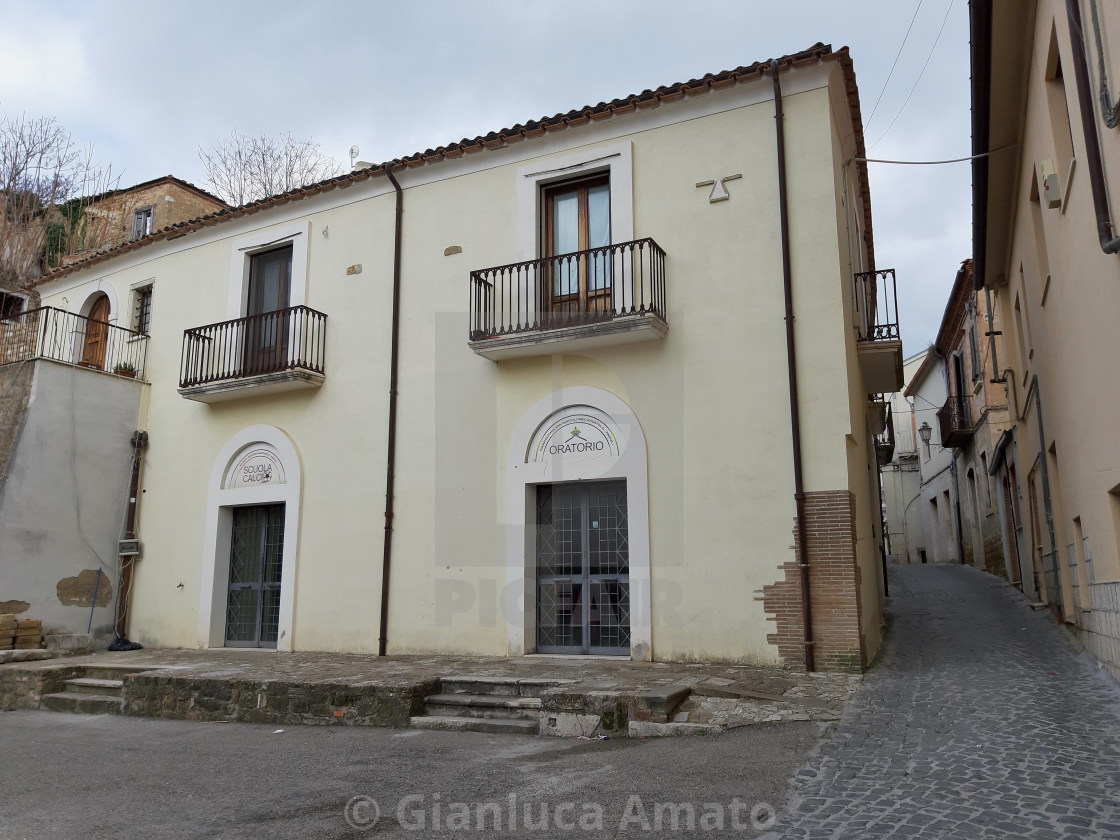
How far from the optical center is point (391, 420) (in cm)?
1067

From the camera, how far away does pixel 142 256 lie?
13.9 meters

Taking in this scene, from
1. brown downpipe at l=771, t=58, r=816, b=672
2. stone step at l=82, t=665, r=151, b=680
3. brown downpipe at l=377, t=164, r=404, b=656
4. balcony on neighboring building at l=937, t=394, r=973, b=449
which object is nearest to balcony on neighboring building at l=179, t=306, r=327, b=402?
brown downpipe at l=377, t=164, r=404, b=656

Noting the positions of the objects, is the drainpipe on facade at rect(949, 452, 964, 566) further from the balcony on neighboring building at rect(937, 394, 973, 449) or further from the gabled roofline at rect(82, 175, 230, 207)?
the gabled roofline at rect(82, 175, 230, 207)

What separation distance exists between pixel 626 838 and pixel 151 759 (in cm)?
408

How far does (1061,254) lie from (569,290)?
16.5 ft

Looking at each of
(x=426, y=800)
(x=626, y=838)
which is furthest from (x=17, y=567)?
(x=626, y=838)

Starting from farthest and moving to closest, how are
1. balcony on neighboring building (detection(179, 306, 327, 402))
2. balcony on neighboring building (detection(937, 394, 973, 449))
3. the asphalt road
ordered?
balcony on neighboring building (detection(937, 394, 973, 449))
balcony on neighboring building (detection(179, 306, 327, 402))
the asphalt road

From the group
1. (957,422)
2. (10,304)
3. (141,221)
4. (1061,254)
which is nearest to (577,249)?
(1061,254)

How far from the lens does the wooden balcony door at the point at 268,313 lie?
38.5 feet

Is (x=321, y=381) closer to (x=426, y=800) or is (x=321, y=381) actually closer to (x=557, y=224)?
(x=557, y=224)

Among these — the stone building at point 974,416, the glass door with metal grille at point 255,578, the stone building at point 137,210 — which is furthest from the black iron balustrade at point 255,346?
the stone building at point 137,210

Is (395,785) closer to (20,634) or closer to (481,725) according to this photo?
(481,725)

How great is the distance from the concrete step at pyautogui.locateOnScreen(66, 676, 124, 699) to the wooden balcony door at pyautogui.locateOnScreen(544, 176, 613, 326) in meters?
6.42

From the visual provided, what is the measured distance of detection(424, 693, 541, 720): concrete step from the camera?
7014 mm
